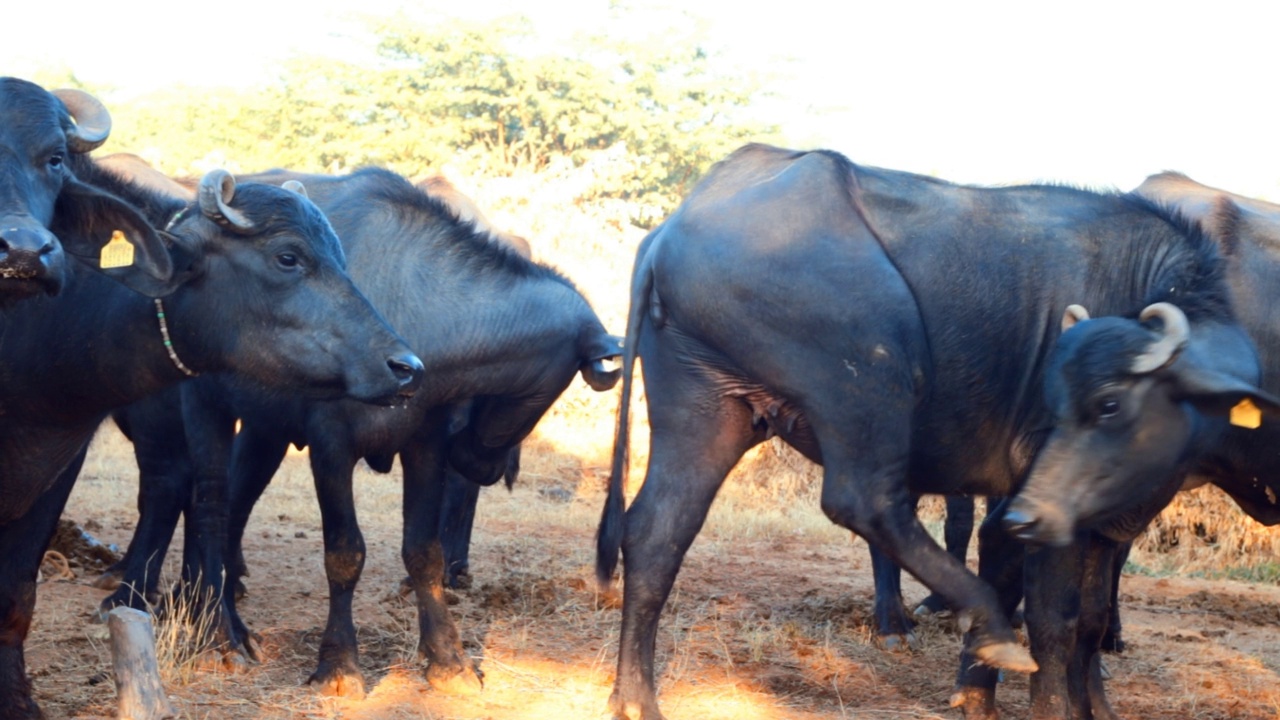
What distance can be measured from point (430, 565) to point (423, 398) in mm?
788

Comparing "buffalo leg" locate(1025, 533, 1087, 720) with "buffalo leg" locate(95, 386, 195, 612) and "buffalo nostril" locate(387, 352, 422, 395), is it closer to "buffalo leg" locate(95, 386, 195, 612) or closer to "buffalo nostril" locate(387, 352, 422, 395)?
"buffalo nostril" locate(387, 352, 422, 395)

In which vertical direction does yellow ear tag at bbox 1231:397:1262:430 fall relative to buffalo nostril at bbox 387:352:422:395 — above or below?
above

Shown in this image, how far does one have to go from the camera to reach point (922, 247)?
16.8 ft

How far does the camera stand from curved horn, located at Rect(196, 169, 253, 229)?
4.56 metres

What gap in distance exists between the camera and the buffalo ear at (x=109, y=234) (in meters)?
4.29

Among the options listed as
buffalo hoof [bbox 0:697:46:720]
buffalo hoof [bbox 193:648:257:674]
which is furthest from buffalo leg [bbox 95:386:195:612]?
buffalo hoof [bbox 0:697:46:720]

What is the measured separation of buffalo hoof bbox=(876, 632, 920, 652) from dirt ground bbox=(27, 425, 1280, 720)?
0.10 m

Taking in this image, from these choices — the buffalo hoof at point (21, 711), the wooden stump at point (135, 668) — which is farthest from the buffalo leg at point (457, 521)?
the wooden stump at point (135, 668)

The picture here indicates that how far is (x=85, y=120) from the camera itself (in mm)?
4852

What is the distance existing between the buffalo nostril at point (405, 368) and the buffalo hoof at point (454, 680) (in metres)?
1.65

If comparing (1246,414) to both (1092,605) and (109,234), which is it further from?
(109,234)

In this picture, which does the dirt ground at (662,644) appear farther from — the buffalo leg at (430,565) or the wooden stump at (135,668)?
the wooden stump at (135,668)

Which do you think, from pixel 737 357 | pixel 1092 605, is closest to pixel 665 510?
pixel 737 357

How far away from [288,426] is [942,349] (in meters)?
2.92
